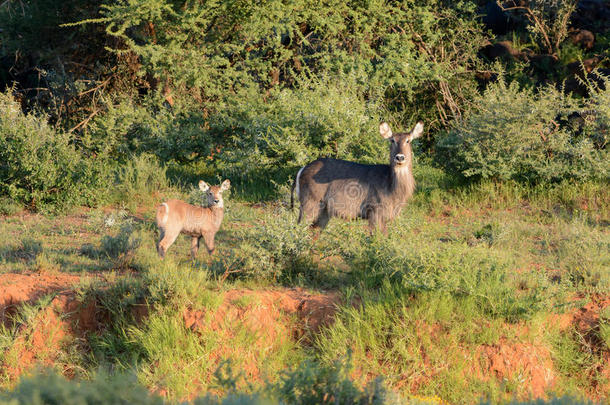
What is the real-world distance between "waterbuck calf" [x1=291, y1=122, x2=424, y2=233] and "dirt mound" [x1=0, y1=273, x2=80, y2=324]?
108 inches

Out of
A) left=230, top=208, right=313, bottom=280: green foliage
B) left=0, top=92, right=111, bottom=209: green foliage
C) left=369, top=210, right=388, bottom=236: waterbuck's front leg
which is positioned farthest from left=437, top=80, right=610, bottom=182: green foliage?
left=0, top=92, right=111, bottom=209: green foliage

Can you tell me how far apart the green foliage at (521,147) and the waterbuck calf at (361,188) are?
237cm

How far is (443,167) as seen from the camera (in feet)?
35.9

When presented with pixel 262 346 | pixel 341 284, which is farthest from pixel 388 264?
pixel 262 346

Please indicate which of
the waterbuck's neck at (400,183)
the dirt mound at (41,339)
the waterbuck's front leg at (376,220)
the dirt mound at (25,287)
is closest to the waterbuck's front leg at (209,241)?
the dirt mound at (25,287)

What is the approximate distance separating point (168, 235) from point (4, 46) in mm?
8333

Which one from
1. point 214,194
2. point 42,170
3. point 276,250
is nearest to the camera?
point 276,250

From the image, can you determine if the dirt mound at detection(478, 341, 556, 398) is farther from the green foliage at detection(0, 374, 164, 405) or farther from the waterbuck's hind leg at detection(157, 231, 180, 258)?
the waterbuck's hind leg at detection(157, 231, 180, 258)

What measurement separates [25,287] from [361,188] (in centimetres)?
375

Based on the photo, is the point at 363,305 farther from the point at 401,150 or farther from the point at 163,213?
the point at 163,213

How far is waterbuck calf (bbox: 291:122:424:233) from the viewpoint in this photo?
802 centimetres

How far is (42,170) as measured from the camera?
10305mm

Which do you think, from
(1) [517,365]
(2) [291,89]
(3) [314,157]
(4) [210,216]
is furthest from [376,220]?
(2) [291,89]

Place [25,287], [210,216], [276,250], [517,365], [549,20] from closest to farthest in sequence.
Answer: [517,365], [25,287], [276,250], [210,216], [549,20]
